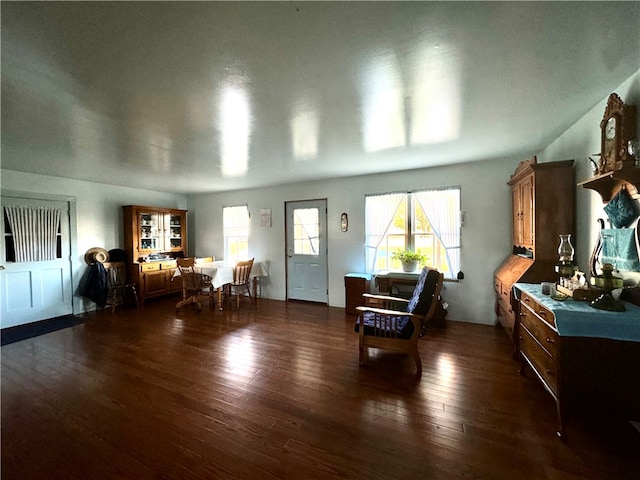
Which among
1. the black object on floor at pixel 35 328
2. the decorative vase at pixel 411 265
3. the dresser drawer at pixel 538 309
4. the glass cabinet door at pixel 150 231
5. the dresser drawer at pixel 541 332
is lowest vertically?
the black object on floor at pixel 35 328

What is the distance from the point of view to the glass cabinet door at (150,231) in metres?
5.38

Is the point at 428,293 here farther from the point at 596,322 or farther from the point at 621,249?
the point at 621,249

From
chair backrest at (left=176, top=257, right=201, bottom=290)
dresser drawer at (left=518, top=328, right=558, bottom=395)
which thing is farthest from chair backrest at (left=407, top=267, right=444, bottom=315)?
chair backrest at (left=176, top=257, right=201, bottom=290)

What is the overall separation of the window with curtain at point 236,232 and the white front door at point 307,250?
1.13 meters

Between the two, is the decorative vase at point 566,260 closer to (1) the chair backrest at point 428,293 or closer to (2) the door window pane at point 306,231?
(1) the chair backrest at point 428,293

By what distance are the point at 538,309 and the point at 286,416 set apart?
208cm

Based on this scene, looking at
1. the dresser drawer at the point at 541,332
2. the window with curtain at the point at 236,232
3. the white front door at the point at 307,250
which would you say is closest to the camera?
the dresser drawer at the point at 541,332

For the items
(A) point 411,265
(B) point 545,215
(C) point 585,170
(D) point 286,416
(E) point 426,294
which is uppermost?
(C) point 585,170

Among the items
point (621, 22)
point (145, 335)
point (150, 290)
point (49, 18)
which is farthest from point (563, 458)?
point (150, 290)

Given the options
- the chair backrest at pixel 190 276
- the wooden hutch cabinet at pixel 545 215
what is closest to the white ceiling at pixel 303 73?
the wooden hutch cabinet at pixel 545 215

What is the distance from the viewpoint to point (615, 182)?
1.86m

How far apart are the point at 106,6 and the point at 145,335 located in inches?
144

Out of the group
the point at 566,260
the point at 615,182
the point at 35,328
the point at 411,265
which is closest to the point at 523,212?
the point at 566,260

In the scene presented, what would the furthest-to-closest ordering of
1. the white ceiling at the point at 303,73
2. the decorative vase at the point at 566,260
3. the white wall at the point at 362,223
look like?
the white wall at the point at 362,223
the decorative vase at the point at 566,260
the white ceiling at the point at 303,73
